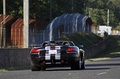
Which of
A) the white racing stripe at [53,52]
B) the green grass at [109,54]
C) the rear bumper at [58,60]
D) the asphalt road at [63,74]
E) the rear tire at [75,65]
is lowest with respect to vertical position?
the green grass at [109,54]

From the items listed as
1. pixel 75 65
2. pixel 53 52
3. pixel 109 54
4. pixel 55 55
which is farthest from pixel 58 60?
pixel 109 54

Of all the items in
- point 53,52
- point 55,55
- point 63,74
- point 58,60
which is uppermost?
point 53,52

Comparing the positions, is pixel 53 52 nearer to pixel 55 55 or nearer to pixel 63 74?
pixel 55 55

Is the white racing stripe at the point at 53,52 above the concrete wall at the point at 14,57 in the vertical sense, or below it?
above

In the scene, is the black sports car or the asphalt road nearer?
the asphalt road

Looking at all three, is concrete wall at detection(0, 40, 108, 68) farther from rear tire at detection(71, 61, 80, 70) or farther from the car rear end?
rear tire at detection(71, 61, 80, 70)

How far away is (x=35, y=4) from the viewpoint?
2968 inches

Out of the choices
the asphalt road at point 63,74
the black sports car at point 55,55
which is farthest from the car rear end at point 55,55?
the asphalt road at point 63,74

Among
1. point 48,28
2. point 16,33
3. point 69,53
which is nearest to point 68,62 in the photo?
point 69,53

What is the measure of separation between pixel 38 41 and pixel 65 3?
60.6 meters

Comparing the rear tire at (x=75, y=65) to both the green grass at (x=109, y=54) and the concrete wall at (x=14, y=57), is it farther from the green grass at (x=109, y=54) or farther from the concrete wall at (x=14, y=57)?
the green grass at (x=109, y=54)

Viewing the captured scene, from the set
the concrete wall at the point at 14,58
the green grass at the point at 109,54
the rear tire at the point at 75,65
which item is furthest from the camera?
the green grass at the point at 109,54

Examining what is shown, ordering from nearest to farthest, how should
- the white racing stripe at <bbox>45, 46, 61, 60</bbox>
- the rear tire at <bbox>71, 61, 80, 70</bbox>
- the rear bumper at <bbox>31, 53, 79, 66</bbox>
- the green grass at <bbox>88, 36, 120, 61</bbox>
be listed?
A: the white racing stripe at <bbox>45, 46, 61, 60</bbox> → the rear bumper at <bbox>31, 53, 79, 66</bbox> → the rear tire at <bbox>71, 61, 80, 70</bbox> → the green grass at <bbox>88, 36, 120, 61</bbox>

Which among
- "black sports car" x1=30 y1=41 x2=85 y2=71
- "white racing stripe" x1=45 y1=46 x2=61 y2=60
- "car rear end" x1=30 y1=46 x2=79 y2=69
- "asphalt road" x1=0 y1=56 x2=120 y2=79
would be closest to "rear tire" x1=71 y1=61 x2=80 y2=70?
"black sports car" x1=30 y1=41 x2=85 y2=71
